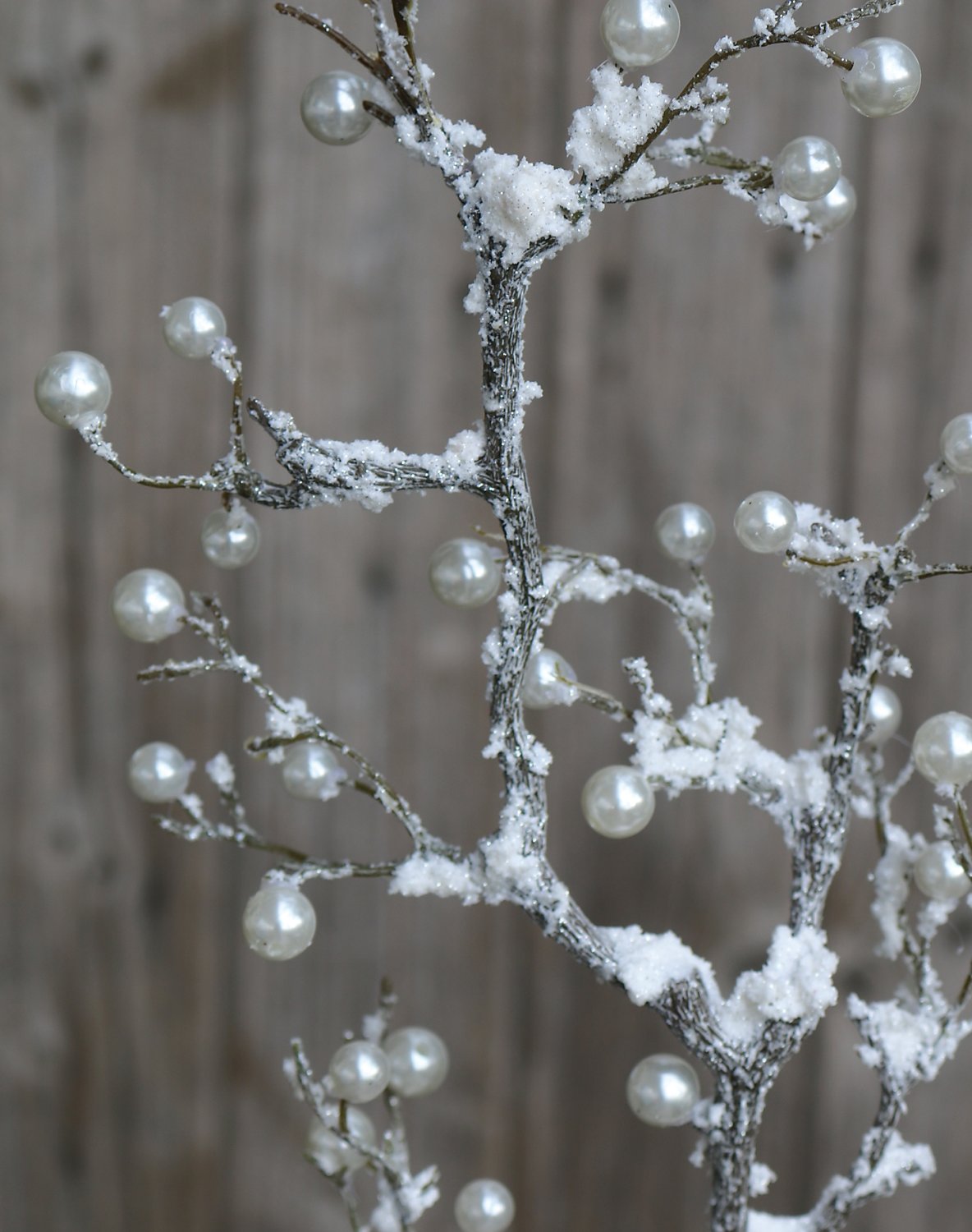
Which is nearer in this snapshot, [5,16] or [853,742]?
[853,742]

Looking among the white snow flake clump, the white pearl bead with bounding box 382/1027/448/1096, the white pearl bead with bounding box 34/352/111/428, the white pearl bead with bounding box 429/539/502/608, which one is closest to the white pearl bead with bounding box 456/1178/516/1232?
the white pearl bead with bounding box 382/1027/448/1096

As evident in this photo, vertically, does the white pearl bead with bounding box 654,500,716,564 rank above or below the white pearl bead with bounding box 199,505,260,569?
above

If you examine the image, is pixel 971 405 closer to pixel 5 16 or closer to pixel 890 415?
pixel 890 415

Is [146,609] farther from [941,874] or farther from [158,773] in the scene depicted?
[941,874]

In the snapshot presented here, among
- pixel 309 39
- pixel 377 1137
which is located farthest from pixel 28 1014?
pixel 309 39

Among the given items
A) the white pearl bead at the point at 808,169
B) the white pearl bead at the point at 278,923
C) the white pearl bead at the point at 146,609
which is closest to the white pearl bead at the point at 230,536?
the white pearl bead at the point at 146,609

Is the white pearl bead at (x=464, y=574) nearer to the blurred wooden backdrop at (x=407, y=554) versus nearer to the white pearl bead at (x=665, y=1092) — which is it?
the white pearl bead at (x=665, y=1092)

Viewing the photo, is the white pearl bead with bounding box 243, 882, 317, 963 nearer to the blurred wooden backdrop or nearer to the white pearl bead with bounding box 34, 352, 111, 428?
the white pearl bead with bounding box 34, 352, 111, 428
